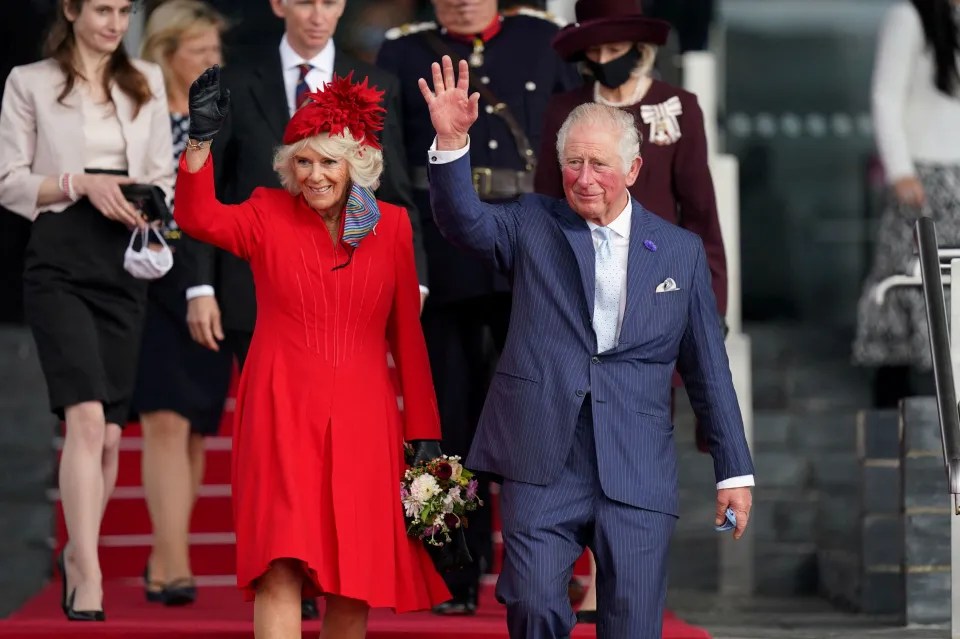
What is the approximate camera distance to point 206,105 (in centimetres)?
578

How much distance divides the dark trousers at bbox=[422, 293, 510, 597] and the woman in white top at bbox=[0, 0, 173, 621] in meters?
1.01

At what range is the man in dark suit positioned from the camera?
7012 millimetres

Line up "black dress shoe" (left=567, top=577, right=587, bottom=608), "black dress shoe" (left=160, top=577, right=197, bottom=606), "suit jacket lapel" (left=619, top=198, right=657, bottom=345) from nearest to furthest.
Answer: "suit jacket lapel" (left=619, top=198, right=657, bottom=345)
"black dress shoe" (left=567, top=577, right=587, bottom=608)
"black dress shoe" (left=160, top=577, right=197, bottom=606)

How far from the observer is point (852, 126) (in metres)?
12.9

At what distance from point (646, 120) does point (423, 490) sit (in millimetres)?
1506

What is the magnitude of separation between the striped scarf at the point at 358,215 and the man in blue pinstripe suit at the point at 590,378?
31 centimetres

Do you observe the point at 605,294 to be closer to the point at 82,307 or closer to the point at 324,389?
the point at 324,389

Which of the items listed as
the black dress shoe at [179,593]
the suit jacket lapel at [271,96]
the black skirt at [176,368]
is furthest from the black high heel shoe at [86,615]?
the suit jacket lapel at [271,96]

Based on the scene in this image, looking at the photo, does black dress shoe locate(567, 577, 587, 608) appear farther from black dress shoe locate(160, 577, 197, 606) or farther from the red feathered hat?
the red feathered hat

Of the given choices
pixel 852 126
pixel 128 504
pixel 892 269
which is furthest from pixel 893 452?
pixel 852 126

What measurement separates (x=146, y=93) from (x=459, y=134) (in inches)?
72.7

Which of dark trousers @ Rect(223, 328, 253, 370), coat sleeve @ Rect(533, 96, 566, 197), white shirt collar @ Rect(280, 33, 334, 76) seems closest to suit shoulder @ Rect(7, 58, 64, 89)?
white shirt collar @ Rect(280, 33, 334, 76)

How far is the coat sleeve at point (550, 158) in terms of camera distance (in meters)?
6.89

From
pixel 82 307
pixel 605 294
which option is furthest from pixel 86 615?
pixel 605 294
